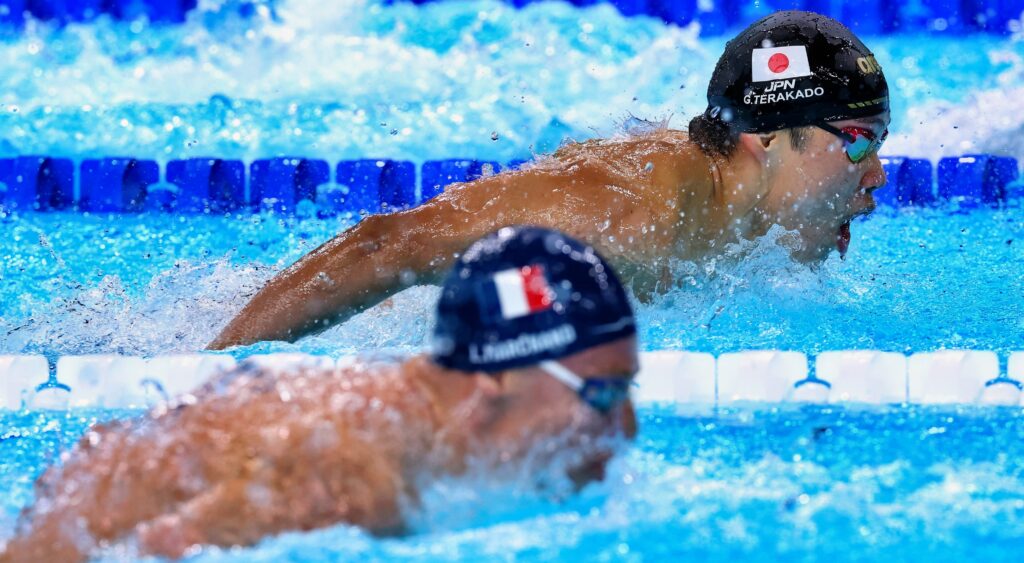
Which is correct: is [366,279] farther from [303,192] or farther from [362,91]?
[362,91]

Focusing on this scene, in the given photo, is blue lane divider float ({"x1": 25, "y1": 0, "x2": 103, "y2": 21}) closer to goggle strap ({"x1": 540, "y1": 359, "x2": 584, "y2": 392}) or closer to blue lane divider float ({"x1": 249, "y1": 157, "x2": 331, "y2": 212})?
blue lane divider float ({"x1": 249, "y1": 157, "x2": 331, "y2": 212})

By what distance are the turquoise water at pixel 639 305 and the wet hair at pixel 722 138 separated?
255 mm

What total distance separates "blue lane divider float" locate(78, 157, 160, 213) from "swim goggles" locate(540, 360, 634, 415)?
358 centimetres

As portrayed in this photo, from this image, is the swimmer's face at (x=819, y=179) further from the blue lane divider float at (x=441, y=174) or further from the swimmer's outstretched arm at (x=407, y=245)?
the blue lane divider float at (x=441, y=174)

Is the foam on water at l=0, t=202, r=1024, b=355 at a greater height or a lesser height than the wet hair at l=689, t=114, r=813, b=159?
lesser

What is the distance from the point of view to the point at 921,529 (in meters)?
2.03

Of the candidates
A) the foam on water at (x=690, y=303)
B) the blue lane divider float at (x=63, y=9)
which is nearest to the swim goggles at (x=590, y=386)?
the foam on water at (x=690, y=303)

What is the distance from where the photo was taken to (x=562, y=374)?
1.70 meters

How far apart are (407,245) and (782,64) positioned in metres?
1.04

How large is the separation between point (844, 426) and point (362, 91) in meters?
4.16

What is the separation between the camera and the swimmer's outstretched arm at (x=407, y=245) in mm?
2850

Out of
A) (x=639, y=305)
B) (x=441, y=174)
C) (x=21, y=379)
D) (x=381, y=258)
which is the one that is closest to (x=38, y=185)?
(x=441, y=174)

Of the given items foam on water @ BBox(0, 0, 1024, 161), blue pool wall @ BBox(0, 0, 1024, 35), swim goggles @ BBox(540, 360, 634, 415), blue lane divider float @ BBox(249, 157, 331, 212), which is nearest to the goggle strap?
swim goggles @ BBox(540, 360, 634, 415)

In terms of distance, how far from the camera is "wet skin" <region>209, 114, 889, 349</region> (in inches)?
113
